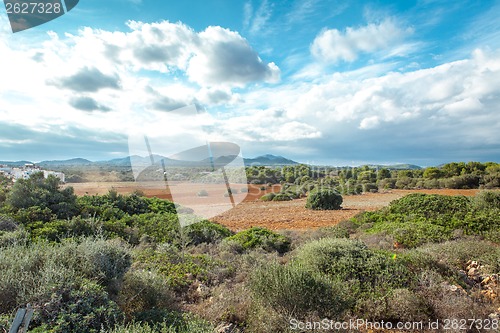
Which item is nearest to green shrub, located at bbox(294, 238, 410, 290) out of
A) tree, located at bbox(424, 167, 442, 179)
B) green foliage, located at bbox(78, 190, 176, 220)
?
green foliage, located at bbox(78, 190, 176, 220)

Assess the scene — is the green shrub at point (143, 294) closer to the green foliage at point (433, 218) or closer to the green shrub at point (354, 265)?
the green shrub at point (354, 265)

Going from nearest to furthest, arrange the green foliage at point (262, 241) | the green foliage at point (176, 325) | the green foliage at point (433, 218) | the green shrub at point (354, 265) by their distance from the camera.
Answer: the green foliage at point (176, 325)
the green shrub at point (354, 265)
the green foliage at point (433, 218)
the green foliage at point (262, 241)

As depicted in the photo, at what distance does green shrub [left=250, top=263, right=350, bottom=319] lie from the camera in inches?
154

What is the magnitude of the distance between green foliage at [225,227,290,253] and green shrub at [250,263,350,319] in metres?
3.99

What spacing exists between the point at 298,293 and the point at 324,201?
53.8ft

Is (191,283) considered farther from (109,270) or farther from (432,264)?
(432,264)

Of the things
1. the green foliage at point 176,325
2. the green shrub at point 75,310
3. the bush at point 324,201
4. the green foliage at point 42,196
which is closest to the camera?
the green shrub at point 75,310

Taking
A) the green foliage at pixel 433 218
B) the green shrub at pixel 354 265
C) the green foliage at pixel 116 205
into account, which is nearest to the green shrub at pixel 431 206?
the green foliage at pixel 433 218

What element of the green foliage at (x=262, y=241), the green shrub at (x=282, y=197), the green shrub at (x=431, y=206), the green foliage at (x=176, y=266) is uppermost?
the green shrub at (x=431, y=206)

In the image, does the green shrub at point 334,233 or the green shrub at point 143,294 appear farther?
the green shrub at point 334,233

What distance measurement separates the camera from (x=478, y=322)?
3914 mm

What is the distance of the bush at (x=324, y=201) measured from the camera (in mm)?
19663

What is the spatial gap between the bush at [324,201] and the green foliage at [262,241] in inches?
438

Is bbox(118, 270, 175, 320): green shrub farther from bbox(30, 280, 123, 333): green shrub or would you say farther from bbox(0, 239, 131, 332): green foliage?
bbox(30, 280, 123, 333): green shrub
